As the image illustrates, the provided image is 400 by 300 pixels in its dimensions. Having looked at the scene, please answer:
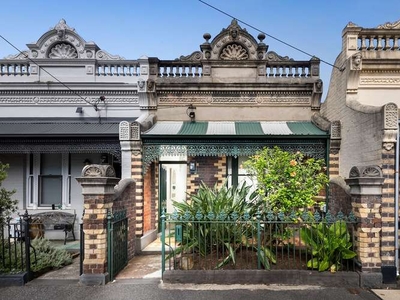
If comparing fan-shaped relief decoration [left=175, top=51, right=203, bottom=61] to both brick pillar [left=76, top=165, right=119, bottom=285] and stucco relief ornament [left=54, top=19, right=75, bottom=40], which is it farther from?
brick pillar [left=76, top=165, right=119, bottom=285]

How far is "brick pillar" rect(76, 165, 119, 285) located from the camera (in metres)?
5.11

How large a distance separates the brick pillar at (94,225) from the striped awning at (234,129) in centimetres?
253

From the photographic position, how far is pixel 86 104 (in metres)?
9.66

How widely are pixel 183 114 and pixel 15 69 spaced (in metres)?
6.25

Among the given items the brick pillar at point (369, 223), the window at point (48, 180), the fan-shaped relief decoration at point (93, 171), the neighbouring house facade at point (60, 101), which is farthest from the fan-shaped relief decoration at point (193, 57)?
the brick pillar at point (369, 223)

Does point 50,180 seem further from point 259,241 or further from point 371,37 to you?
point 371,37

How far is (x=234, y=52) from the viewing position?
8945 mm

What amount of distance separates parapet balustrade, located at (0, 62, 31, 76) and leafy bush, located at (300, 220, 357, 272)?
10224mm

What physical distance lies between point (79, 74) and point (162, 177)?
4.71 m

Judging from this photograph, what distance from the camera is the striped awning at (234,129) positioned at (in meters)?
7.40

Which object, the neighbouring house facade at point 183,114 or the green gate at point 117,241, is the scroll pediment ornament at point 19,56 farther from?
the green gate at point 117,241

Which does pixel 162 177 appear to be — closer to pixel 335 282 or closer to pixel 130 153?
pixel 130 153

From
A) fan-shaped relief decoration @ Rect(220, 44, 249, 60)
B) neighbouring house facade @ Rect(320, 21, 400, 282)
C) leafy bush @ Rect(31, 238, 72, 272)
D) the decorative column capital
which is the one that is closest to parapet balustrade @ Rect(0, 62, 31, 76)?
leafy bush @ Rect(31, 238, 72, 272)

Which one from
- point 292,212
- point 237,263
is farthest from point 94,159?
point 292,212
